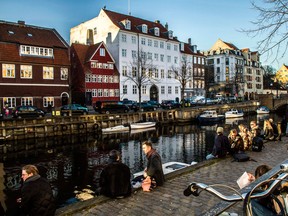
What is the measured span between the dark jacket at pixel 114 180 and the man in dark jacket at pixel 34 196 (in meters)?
1.82

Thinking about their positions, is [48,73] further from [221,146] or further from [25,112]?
[221,146]

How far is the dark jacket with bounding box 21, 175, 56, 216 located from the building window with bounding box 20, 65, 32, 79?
41.9 meters

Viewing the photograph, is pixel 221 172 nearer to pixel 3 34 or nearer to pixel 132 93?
pixel 3 34

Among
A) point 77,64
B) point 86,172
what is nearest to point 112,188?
point 86,172

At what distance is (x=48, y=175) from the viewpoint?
1733cm

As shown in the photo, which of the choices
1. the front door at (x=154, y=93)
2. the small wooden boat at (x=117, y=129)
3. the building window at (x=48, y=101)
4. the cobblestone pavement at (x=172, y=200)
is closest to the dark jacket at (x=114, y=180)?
the cobblestone pavement at (x=172, y=200)

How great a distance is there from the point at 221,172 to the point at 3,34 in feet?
143

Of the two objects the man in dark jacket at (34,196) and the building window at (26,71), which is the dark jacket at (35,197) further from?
the building window at (26,71)

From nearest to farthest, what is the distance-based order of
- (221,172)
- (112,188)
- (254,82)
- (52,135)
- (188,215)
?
(188,215) → (112,188) → (221,172) → (52,135) → (254,82)

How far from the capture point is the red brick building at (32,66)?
139 feet

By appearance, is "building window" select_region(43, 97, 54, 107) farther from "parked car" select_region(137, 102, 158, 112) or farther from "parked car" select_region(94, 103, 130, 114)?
"parked car" select_region(137, 102, 158, 112)

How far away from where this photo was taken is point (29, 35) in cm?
4631

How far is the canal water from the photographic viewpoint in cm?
1472

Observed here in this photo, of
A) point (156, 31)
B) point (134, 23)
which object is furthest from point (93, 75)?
point (156, 31)
